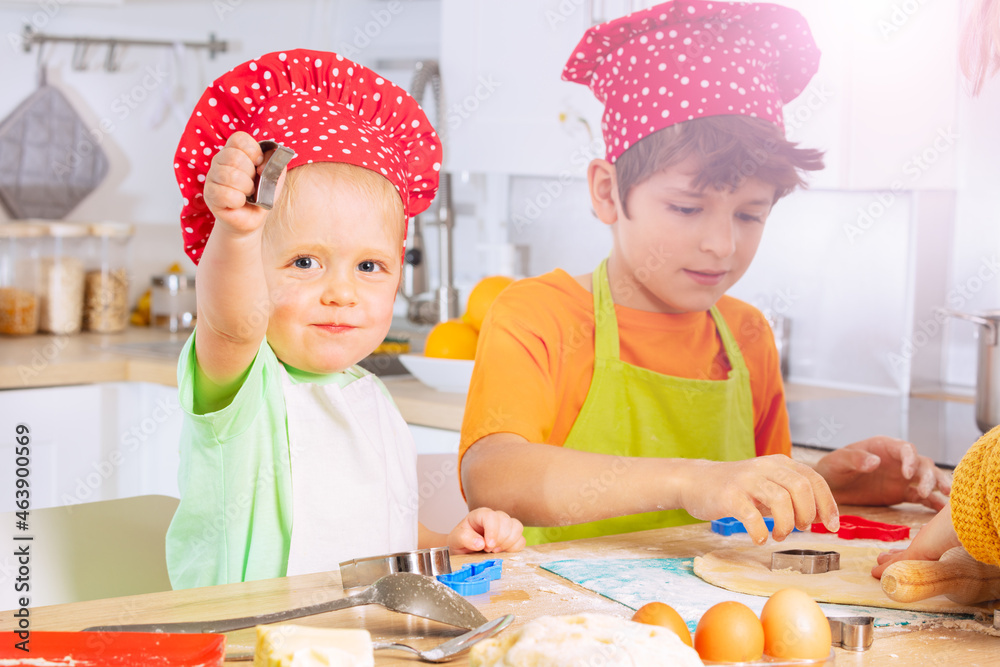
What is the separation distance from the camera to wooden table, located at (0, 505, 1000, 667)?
0.56 metres

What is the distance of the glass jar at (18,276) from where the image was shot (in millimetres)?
2271

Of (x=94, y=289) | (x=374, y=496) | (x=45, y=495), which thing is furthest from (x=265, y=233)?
(x=94, y=289)

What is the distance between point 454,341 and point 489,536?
0.76 metres

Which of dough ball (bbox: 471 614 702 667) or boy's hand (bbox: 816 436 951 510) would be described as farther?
boy's hand (bbox: 816 436 951 510)

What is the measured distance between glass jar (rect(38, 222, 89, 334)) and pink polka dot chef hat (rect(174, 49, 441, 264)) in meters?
1.63

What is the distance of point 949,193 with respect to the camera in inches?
66.9

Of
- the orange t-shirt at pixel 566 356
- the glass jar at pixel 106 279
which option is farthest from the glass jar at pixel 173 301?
the orange t-shirt at pixel 566 356

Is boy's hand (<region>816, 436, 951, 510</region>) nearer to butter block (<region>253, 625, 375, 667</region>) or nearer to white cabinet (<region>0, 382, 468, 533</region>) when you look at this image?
butter block (<region>253, 625, 375, 667</region>)

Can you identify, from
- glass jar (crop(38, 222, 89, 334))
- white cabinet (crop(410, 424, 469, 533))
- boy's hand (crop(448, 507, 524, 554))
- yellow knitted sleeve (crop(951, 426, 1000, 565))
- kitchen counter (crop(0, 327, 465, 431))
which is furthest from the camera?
glass jar (crop(38, 222, 89, 334))

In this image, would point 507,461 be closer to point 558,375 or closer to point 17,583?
point 558,375

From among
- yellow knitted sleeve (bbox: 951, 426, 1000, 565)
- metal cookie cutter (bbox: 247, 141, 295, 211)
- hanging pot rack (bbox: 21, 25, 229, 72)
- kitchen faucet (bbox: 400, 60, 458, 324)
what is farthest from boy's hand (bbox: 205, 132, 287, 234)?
hanging pot rack (bbox: 21, 25, 229, 72)

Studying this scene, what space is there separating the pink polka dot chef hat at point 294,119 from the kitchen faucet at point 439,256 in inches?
51.0

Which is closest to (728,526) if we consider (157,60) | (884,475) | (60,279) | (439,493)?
(884,475)

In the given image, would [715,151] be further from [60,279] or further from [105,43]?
[105,43]
